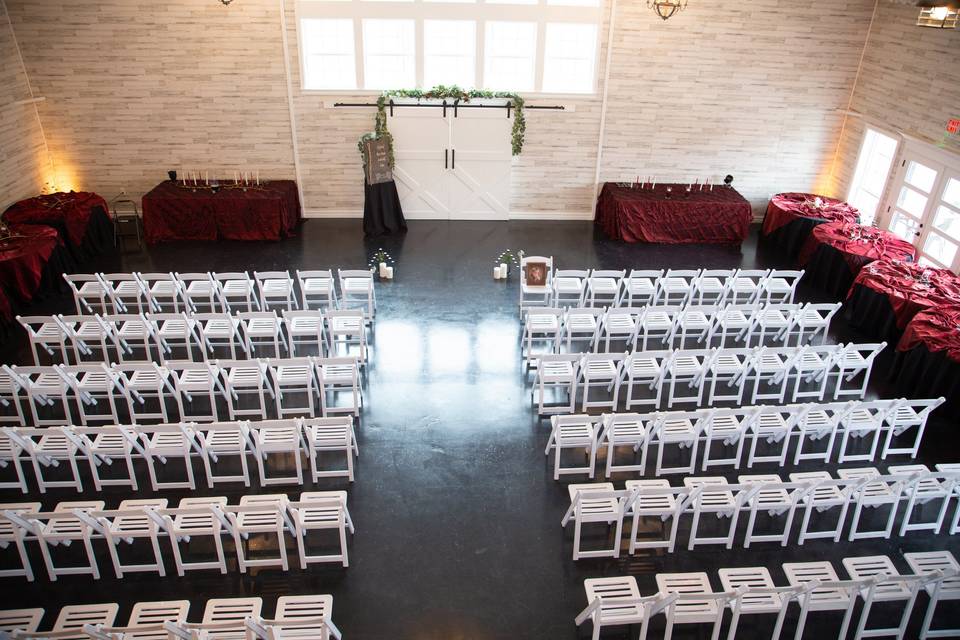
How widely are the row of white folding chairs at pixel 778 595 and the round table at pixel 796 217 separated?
8.81 metres

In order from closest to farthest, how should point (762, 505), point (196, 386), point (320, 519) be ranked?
1. point (320, 519)
2. point (762, 505)
3. point (196, 386)

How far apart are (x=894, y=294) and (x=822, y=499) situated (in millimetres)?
5542

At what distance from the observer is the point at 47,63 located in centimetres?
1445

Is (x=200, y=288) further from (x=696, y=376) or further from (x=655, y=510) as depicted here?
(x=655, y=510)

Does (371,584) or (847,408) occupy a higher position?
(847,408)

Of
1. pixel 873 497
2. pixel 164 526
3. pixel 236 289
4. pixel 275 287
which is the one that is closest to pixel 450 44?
pixel 275 287

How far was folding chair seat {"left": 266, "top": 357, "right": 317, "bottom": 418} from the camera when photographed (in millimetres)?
9047

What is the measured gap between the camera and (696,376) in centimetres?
1023

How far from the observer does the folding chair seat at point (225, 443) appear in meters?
7.86

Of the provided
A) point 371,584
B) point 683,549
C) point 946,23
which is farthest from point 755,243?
point 371,584

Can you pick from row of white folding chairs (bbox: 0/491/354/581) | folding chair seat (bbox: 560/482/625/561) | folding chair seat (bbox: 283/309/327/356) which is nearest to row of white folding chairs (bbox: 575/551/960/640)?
Answer: folding chair seat (bbox: 560/482/625/561)

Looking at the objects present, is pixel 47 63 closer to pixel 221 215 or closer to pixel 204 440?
pixel 221 215

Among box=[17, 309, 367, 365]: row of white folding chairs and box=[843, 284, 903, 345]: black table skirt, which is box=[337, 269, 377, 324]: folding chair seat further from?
box=[843, 284, 903, 345]: black table skirt

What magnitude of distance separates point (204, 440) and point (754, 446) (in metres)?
6.36
